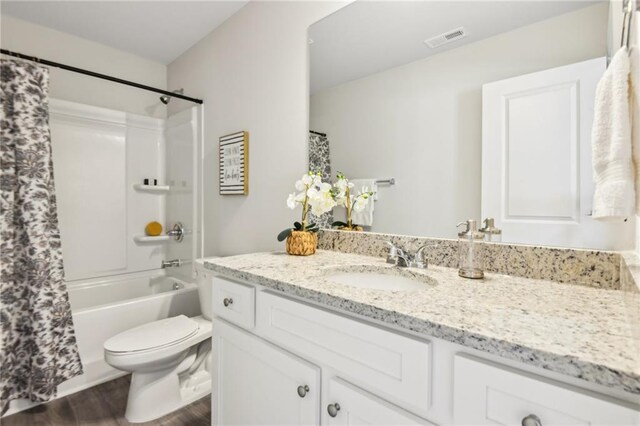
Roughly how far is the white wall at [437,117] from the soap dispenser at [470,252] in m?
0.12

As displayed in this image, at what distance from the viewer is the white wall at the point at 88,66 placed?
2.23 metres

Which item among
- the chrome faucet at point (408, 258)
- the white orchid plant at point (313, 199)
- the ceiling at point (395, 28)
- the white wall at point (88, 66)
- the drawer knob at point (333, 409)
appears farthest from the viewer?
the white wall at point (88, 66)

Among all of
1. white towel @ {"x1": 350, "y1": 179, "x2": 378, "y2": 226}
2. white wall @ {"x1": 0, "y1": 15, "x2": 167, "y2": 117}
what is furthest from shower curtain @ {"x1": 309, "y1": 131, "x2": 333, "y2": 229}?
white wall @ {"x1": 0, "y1": 15, "x2": 167, "y2": 117}

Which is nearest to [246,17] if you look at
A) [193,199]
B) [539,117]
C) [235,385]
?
[193,199]

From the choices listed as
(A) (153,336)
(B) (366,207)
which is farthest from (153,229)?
(B) (366,207)

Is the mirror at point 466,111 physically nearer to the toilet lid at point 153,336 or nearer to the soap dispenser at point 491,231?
the soap dispenser at point 491,231

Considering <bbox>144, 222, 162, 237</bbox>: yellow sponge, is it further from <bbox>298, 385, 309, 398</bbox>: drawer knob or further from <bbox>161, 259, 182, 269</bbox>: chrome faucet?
<bbox>298, 385, 309, 398</bbox>: drawer knob

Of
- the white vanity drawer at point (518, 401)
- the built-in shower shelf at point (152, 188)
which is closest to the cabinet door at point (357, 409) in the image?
the white vanity drawer at point (518, 401)

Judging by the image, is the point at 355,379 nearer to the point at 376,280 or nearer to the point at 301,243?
the point at 376,280

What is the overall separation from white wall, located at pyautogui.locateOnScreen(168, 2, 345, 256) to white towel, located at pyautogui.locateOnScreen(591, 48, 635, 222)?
47.9 inches

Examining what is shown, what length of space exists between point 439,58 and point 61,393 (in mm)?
2613

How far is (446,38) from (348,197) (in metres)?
0.75

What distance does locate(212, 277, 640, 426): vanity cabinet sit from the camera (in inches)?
20.3

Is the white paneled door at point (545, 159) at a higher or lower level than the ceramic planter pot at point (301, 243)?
higher
